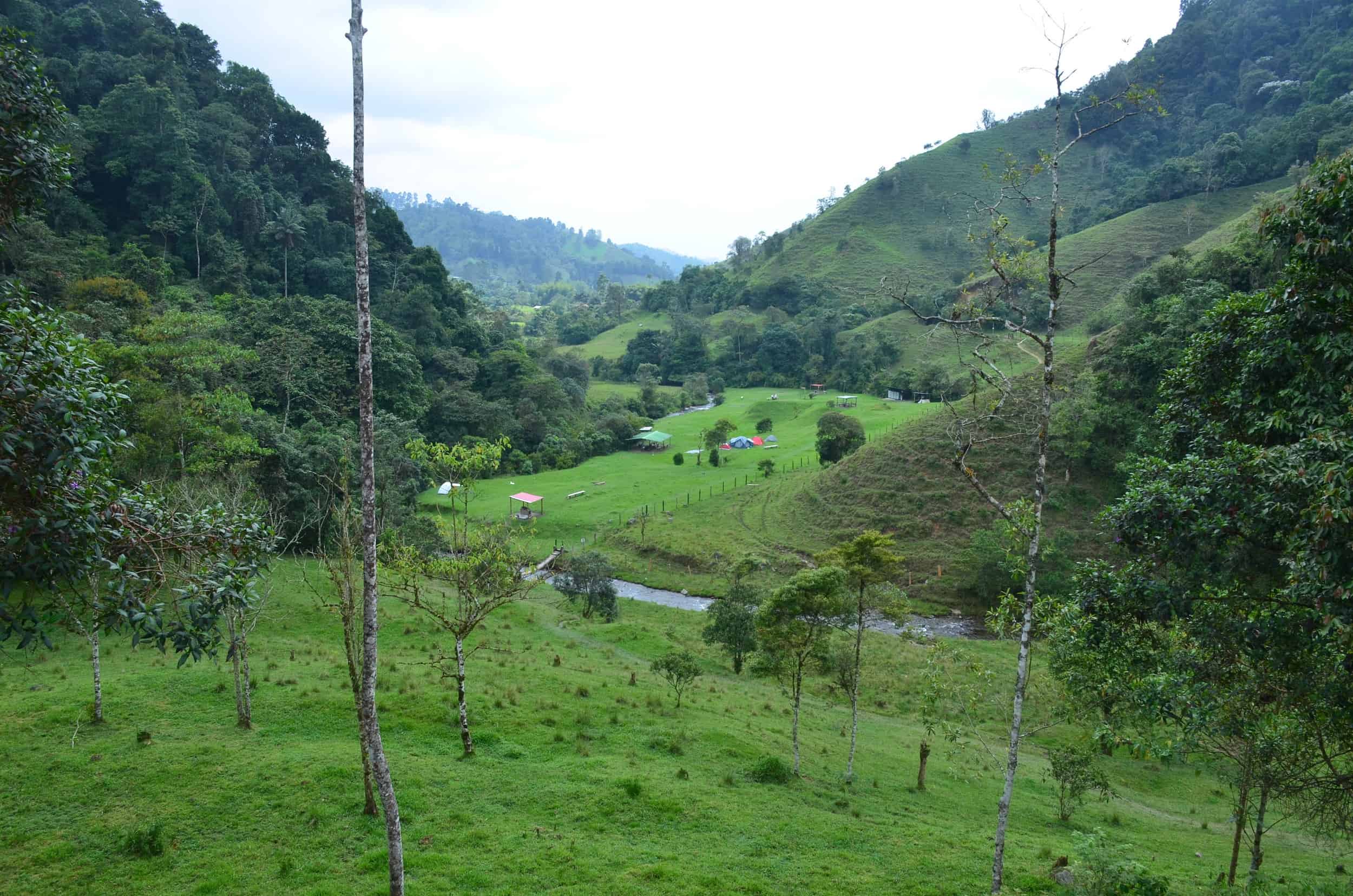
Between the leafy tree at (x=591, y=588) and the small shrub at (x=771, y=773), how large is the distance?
20.2 metres

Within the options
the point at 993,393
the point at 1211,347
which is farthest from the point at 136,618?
the point at 993,393

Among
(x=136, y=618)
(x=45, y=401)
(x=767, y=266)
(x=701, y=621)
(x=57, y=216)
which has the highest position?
(x=767, y=266)

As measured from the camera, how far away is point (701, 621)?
1532 inches

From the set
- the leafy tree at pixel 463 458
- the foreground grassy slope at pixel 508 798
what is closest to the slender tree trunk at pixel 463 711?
the foreground grassy slope at pixel 508 798

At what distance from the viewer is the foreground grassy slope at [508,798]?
457 inches

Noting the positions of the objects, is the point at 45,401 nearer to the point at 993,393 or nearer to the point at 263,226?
the point at 993,393

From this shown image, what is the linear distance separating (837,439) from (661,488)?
1558 cm

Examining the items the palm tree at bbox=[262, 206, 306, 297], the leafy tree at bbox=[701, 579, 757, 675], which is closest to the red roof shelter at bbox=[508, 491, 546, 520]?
the leafy tree at bbox=[701, 579, 757, 675]

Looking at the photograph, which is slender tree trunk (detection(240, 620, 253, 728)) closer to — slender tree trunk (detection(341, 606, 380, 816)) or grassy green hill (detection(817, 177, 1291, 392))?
slender tree trunk (detection(341, 606, 380, 816))

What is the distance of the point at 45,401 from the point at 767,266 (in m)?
145

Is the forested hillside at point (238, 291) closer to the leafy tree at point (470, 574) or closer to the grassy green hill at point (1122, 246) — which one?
the leafy tree at point (470, 574)

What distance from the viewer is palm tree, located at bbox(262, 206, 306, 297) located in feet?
217

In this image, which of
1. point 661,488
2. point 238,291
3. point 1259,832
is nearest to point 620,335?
point 661,488

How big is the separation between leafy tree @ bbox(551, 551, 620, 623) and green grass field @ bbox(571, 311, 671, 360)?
284ft
